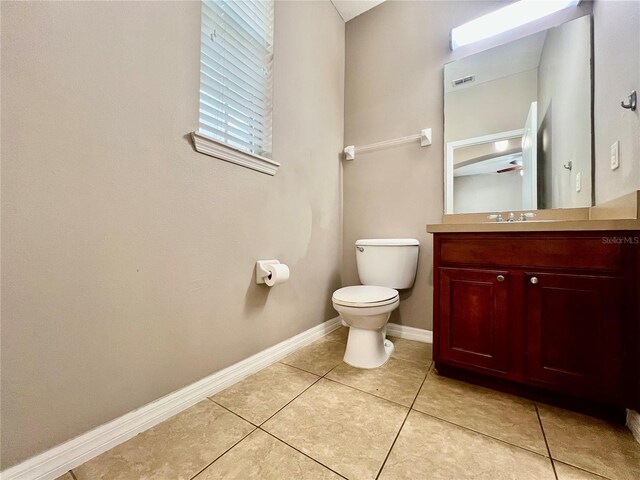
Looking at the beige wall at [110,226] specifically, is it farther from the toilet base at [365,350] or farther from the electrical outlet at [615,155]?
the electrical outlet at [615,155]

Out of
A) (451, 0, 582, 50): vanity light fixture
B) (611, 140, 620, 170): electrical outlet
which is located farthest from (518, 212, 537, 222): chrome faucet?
(451, 0, 582, 50): vanity light fixture

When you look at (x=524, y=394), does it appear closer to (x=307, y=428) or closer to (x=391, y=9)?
(x=307, y=428)

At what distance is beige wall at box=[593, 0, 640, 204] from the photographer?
38.7 inches

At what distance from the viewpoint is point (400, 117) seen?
1.93 m

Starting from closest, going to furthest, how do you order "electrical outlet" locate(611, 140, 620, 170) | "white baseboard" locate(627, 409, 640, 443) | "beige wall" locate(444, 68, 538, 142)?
"white baseboard" locate(627, 409, 640, 443) → "electrical outlet" locate(611, 140, 620, 170) → "beige wall" locate(444, 68, 538, 142)

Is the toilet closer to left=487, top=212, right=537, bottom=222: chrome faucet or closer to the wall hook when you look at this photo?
left=487, top=212, right=537, bottom=222: chrome faucet

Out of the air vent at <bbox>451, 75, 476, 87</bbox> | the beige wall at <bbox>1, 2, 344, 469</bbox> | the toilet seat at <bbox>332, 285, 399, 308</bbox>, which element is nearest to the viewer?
the beige wall at <bbox>1, 2, 344, 469</bbox>

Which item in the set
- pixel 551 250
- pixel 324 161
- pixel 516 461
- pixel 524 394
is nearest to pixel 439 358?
pixel 524 394

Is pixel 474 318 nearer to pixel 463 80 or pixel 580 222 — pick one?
pixel 580 222

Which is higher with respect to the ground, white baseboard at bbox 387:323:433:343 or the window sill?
the window sill

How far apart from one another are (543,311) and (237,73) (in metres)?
1.81

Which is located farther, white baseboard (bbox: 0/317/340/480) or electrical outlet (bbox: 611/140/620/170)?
electrical outlet (bbox: 611/140/620/170)

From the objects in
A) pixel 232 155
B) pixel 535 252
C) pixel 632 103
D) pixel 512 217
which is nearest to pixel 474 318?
pixel 535 252

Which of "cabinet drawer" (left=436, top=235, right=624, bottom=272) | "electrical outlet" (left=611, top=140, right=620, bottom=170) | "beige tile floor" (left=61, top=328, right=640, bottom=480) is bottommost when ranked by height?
"beige tile floor" (left=61, top=328, right=640, bottom=480)
